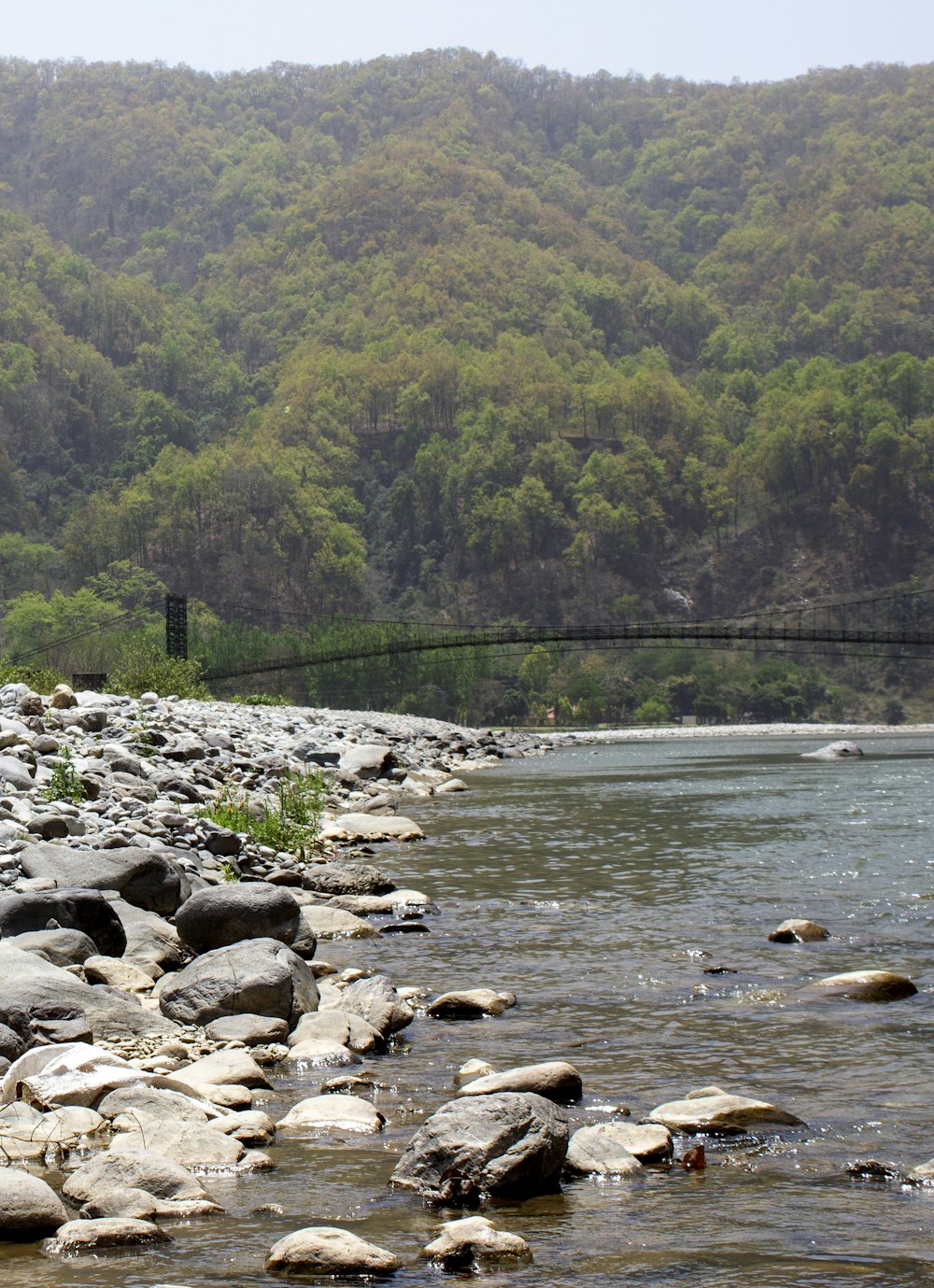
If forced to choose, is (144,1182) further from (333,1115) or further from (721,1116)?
(721,1116)

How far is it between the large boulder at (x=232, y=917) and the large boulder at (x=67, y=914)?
17.2 inches

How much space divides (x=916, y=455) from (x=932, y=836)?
107863 mm

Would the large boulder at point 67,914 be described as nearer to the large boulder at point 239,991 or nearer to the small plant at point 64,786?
the large boulder at point 239,991

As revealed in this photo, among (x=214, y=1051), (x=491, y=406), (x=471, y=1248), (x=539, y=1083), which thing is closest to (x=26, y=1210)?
(x=471, y=1248)

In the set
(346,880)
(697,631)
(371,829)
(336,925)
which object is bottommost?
(697,631)

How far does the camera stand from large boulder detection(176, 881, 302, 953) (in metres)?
8.79

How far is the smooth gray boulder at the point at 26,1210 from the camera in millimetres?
4547

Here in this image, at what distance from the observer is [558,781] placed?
3048 centimetres

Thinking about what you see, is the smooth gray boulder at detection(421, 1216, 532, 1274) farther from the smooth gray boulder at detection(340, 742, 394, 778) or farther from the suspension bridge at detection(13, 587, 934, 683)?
the suspension bridge at detection(13, 587, 934, 683)

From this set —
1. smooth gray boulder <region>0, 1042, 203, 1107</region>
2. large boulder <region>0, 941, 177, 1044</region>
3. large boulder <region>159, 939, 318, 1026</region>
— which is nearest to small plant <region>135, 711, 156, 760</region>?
large boulder <region>159, 939, 318, 1026</region>

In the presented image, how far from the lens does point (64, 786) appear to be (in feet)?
43.7

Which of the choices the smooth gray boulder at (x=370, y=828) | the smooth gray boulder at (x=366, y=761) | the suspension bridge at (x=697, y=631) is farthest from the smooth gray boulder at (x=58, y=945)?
the suspension bridge at (x=697, y=631)

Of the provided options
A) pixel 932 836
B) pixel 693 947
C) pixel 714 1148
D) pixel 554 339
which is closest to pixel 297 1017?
pixel 714 1148

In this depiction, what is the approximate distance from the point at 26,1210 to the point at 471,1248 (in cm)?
137
